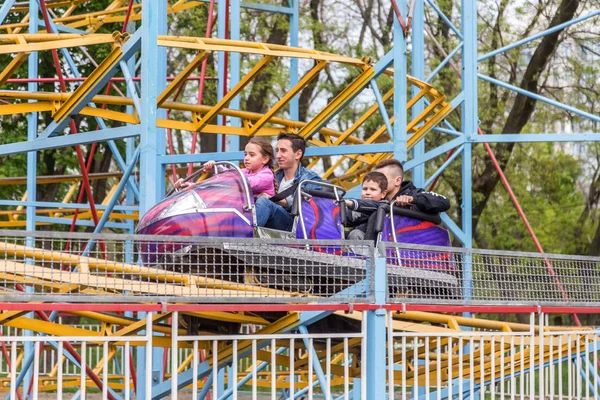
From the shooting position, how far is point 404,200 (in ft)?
29.0

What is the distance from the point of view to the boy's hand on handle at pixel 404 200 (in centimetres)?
885

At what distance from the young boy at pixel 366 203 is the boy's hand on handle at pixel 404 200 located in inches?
4.7

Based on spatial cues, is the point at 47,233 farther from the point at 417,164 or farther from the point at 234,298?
the point at 417,164

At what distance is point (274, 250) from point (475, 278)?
1694 millimetres

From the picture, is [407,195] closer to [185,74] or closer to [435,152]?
[185,74]

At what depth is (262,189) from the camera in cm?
818

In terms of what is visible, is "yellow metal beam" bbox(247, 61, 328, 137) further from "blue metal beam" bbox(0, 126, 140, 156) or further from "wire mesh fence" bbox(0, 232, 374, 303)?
"wire mesh fence" bbox(0, 232, 374, 303)

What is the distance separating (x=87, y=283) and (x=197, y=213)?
47.2 inches

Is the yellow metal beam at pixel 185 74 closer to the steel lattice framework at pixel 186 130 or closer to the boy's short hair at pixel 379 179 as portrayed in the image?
the steel lattice framework at pixel 186 130

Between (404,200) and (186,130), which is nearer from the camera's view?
(404,200)

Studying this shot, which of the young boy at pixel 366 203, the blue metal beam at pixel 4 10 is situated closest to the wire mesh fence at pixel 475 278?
the young boy at pixel 366 203

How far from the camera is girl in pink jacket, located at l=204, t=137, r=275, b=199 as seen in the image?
8125 millimetres

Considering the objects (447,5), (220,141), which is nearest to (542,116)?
(447,5)

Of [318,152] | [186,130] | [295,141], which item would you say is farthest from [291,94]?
[295,141]
